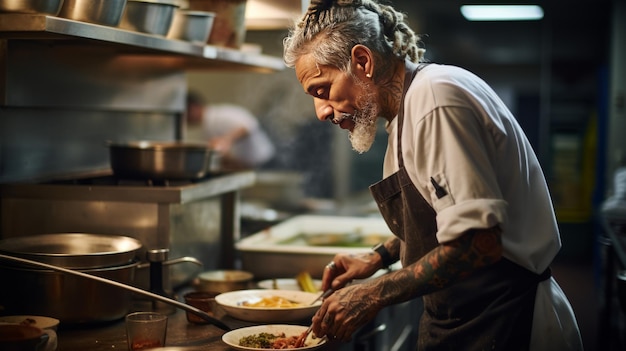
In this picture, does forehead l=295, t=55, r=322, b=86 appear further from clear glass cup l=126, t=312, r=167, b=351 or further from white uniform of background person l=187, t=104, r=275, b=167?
white uniform of background person l=187, t=104, r=275, b=167

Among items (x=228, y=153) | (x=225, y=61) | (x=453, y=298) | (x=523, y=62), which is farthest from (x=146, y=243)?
(x=523, y=62)

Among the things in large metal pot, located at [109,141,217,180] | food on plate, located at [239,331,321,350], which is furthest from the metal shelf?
food on plate, located at [239,331,321,350]

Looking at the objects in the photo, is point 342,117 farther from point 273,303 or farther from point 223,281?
point 223,281

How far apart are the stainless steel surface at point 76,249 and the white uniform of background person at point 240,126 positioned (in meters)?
4.22

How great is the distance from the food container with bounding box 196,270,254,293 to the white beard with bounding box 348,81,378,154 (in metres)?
0.85

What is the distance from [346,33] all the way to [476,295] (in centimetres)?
80

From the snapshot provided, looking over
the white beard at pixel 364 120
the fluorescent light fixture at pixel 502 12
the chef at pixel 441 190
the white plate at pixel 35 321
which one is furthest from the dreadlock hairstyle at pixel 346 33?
the fluorescent light fixture at pixel 502 12

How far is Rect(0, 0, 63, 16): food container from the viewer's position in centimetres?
212

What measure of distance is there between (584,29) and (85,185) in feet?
25.7

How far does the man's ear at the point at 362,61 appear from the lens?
219 cm

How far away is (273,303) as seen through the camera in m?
2.59

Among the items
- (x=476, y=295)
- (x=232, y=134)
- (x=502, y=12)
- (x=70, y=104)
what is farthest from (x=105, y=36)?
(x=502, y=12)

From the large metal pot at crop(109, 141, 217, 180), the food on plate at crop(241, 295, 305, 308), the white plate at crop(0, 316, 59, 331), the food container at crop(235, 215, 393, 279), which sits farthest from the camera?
the food container at crop(235, 215, 393, 279)

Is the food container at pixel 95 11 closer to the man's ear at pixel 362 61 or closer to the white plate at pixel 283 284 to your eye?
the man's ear at pixel 362 61
